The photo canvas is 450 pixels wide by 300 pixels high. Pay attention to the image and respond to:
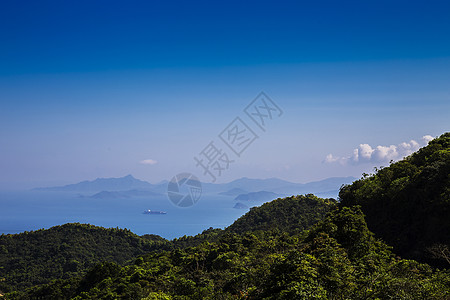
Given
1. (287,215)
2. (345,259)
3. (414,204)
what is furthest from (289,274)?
(287,215)

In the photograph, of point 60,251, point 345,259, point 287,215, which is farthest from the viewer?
point 60,251

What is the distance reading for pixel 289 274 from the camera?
13461 millimetres

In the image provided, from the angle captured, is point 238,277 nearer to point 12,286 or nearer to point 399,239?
point 399,239

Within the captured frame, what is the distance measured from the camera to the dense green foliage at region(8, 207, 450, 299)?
38.2ft

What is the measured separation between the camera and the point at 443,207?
21797 mm

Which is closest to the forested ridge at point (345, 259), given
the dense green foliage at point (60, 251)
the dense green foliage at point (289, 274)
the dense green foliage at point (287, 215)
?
the dense green foliage at point (289, 274)

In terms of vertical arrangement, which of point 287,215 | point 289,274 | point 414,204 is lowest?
point 287,215

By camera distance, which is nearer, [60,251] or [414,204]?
[414,204]

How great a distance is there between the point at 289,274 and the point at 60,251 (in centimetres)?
6840

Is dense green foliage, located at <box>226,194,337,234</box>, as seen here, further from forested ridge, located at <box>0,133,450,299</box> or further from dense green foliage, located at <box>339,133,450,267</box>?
dense green foliage, located at <box>339,133,450,267</box>

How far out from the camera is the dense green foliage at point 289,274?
11.7 metres

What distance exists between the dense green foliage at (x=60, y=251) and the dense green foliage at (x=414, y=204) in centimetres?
5666

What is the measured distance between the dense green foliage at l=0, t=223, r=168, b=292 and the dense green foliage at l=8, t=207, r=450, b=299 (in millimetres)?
24369

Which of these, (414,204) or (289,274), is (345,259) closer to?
(289,274)
